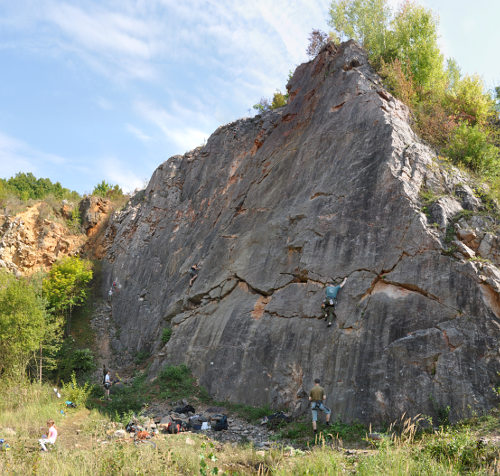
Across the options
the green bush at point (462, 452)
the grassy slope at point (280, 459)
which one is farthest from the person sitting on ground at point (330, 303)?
the green bush at point (462, 452)

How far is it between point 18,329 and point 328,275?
13580 mm

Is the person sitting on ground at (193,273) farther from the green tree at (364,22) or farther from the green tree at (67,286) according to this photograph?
the green tree at (364,22)

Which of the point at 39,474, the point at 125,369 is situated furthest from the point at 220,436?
the point at 125,369

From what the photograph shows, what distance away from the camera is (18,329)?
17484 millimetres

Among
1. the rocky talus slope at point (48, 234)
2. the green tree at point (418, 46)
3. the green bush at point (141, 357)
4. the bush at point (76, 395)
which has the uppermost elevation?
the green tree at point (418, 46)

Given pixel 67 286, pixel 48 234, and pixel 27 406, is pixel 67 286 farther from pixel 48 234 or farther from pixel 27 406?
pixel 27 406

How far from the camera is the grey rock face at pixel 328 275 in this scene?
10.6 metres

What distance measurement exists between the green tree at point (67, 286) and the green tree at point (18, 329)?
473 centimetres

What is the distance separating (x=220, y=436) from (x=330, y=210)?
836 cm

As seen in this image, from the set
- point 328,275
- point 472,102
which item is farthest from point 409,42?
point 328,275

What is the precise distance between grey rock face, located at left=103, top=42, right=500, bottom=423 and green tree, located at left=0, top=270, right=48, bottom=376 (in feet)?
17.2

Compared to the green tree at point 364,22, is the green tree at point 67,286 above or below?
below

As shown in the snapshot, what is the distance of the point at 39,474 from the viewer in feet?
23.5

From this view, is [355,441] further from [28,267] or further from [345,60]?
[28,267]
